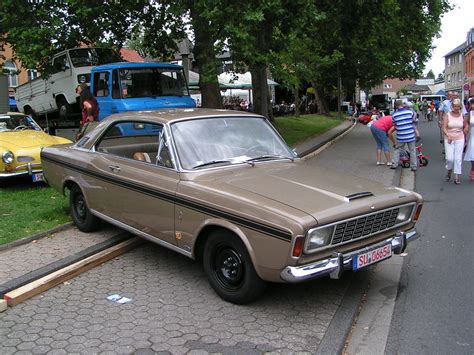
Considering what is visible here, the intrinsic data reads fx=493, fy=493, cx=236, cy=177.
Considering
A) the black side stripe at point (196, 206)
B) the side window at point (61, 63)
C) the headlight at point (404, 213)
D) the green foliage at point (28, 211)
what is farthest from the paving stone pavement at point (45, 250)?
the side window at point (61, 63)

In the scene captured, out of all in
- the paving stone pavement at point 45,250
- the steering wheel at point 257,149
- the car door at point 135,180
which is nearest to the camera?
the car door at point 135,180

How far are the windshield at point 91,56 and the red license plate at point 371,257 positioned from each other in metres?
12.7

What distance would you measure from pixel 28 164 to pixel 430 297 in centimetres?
697

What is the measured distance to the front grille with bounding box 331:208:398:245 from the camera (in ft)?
13.0

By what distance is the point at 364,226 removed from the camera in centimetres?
416

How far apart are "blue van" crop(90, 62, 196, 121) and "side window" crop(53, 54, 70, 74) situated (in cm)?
242

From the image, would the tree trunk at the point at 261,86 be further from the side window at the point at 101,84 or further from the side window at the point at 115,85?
the side window at the point at 101,84

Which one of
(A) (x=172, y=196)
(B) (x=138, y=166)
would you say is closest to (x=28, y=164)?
(B) (x=138, y=166)

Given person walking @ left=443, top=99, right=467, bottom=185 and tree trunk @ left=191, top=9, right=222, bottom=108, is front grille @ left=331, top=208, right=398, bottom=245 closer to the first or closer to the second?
person walking @ left=443, top=99, right=467, bottom=185

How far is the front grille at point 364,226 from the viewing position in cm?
395

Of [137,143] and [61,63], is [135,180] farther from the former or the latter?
[61,63]

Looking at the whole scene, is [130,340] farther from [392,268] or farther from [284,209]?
[392,268]

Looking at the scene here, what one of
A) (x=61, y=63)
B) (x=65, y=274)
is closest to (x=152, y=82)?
(x=61, y=63)

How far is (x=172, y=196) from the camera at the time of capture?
4.62m
